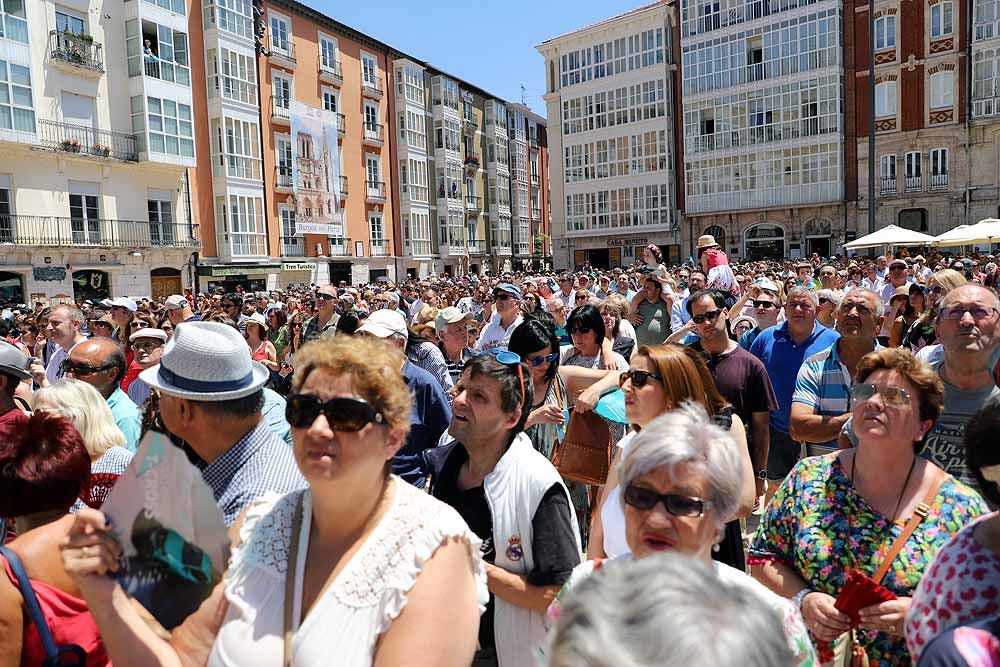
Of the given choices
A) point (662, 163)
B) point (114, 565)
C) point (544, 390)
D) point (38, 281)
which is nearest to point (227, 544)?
point (114, 565)

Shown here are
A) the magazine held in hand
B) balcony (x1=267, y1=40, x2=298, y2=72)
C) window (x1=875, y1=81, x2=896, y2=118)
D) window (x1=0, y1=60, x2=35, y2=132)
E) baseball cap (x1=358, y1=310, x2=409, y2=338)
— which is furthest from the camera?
window (x1=875, y1=81, x2=896, y2=118)

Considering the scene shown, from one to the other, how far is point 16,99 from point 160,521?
29.3 meters

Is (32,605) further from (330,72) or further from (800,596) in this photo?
(330,72)

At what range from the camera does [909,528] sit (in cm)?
237

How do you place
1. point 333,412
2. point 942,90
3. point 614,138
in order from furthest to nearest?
point 614,138, point 942,90, point 333,412

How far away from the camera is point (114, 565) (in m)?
1.72

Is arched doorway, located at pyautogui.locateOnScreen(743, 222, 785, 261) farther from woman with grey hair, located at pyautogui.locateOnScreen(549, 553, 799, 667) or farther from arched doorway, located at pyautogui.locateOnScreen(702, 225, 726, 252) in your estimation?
woman with grey hair, located at pyautogui.locateOnScreen(549, 553, 799, 667)

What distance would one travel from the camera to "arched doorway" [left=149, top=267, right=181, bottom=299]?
1186 inches

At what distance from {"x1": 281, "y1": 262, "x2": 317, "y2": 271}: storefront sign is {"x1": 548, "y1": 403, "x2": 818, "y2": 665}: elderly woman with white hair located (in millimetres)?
35625

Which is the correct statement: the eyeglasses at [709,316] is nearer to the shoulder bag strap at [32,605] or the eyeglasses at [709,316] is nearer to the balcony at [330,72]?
the shoulder bag strap at [32,605]

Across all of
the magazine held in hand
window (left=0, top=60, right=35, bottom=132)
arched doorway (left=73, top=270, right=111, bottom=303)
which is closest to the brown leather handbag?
the magazine held in hand

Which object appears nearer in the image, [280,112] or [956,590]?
[956,590]

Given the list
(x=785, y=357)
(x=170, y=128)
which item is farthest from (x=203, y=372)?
(x=170, y=128)

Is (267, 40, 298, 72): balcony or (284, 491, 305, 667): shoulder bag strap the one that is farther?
(267, 40, 298, 72): balcony
